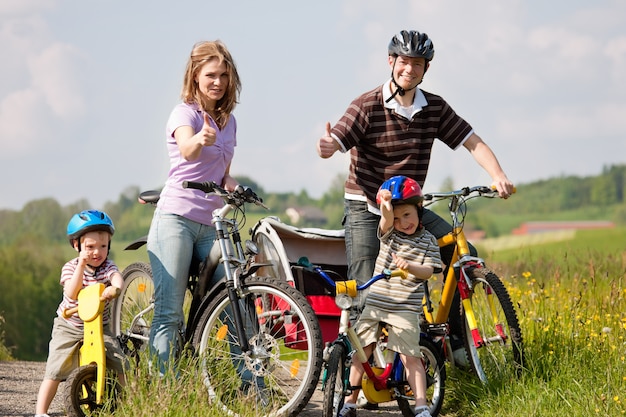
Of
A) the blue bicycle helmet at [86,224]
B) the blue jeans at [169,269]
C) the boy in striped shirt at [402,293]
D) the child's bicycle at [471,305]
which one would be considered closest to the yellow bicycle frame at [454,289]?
the child's bicycle at [471,305]

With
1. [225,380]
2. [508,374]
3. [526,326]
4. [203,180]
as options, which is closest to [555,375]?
[508,374]

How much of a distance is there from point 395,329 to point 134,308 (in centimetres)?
262

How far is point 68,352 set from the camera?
5414 millimetres

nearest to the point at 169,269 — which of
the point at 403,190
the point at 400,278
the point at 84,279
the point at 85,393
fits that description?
the point at 84,279

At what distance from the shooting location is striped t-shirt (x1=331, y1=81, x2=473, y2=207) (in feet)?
18.5

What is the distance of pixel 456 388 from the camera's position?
19.8 ft

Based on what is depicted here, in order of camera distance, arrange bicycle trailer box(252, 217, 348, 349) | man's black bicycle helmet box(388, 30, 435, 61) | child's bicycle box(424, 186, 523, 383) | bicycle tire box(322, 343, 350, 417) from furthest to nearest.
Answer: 1. bicycle trailer box(252, 217, 348, 349)
2. child's bicycle box(424, 186, 523, 383)
3. man's black bicycle helmet box(388, 30, 435, 61)
4. bicycle tire box(322, 343, 350, 417)

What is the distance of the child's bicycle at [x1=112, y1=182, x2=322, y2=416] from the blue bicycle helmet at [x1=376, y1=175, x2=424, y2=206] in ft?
2.55

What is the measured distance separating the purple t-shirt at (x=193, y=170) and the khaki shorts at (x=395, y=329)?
1163 millimetres

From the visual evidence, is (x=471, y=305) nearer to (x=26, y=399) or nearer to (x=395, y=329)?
(x=395, y=329)

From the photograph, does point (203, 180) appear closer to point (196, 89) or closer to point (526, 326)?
A: point (196, 89)

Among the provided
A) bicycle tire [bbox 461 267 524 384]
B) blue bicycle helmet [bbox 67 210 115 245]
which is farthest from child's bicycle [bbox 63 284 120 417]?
bicycle tire [bbox 461 267 524 384]

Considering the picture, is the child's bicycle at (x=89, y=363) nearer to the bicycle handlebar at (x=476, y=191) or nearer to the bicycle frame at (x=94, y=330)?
the bicycle frame at (x=94, y=330)

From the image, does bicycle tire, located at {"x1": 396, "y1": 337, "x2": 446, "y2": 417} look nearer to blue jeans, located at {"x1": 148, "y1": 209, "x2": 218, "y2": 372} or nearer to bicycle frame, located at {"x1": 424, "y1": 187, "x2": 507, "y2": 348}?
bicycle frame, located at {"x1": 424, "y1": 187, "x2": 507, "y2": 348}
